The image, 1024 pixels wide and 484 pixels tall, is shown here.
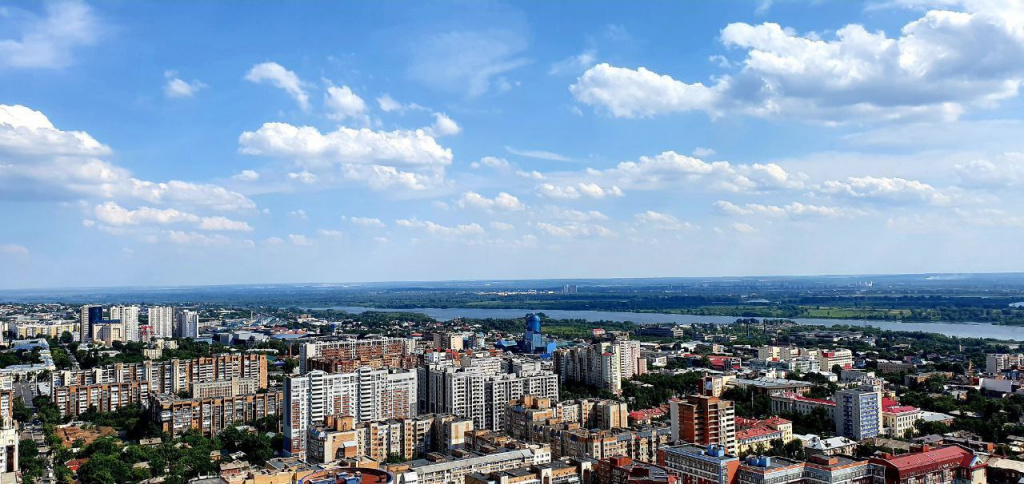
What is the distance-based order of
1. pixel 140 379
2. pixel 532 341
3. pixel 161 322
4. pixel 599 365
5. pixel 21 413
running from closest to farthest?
pixel 21 413 < pixel 140 379 < pixel 599 365 < pixel 532 341 < pixel 161 322

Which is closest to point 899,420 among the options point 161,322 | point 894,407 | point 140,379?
point 894,407

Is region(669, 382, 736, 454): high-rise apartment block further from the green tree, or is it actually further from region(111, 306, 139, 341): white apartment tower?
region(111, 306, 139, 341): white apartment tower

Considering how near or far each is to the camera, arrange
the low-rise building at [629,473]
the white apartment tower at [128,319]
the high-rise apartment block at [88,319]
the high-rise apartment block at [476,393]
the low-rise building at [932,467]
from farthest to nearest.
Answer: the white apartment tower at [128,319]
the high-rise apartment block at [88,319]
the high-rise apartment block at [476,393]
the low-rise building at [932,467]
the low-rise building at [629,473]

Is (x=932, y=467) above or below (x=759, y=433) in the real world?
above

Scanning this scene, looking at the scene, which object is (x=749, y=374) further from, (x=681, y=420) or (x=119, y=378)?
(x=119, y=378)

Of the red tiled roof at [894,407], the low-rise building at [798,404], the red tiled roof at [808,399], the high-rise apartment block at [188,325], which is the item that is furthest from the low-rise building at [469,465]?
the high-rise apartment block at [188,325]

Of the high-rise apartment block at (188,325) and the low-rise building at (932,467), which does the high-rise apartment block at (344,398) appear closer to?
the low-rise building at (932,467)

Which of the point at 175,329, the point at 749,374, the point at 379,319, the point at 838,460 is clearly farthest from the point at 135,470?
the point at 379,319

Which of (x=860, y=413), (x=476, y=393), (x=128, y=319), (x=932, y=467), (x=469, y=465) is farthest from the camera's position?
(x=128, y=319)

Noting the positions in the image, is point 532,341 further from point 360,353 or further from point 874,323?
point 874,323
